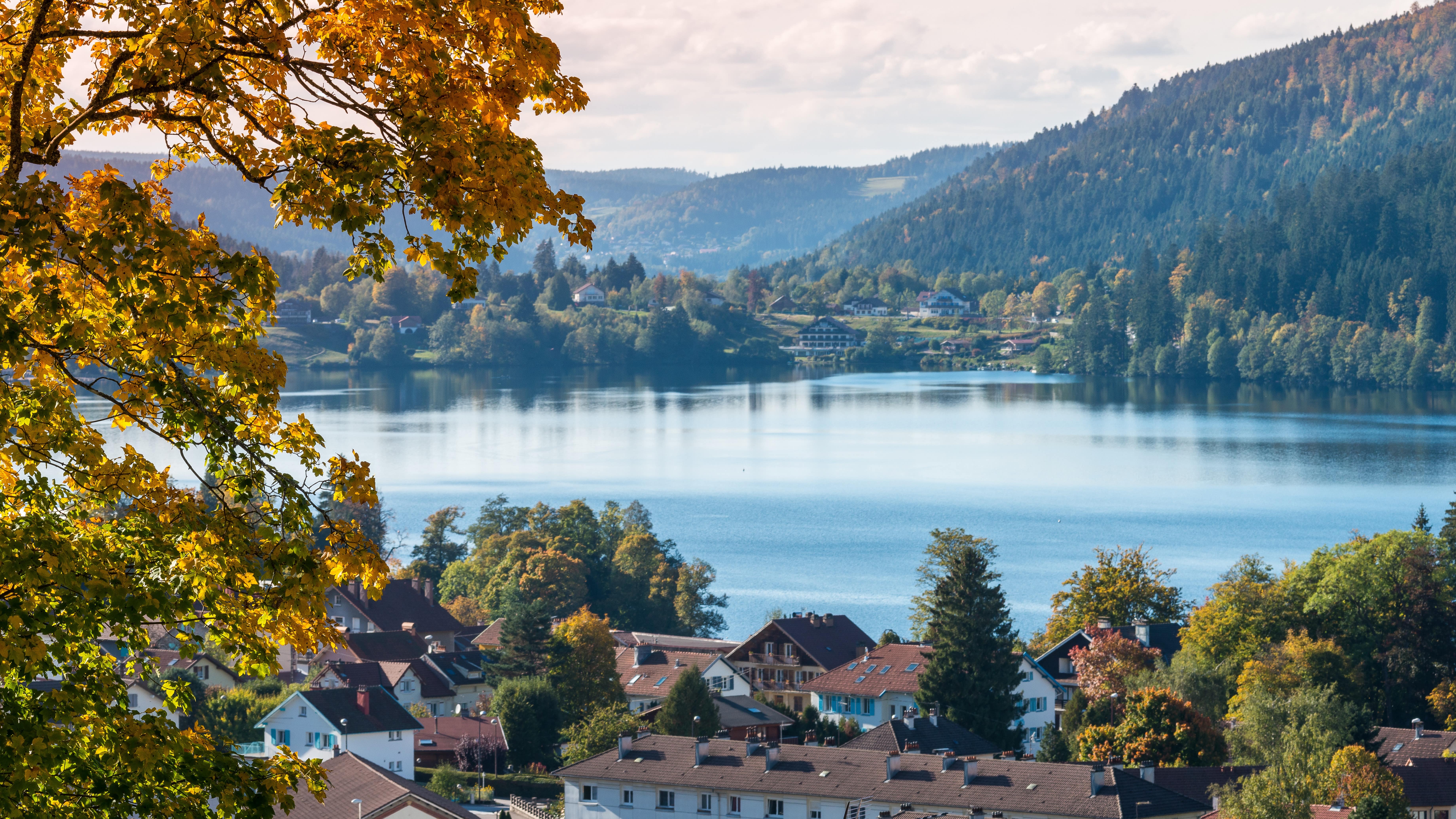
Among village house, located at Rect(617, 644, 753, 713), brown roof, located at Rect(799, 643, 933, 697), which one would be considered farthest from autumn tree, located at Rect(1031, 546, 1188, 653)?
village house, located at Rect(617, 644, 753, 713)

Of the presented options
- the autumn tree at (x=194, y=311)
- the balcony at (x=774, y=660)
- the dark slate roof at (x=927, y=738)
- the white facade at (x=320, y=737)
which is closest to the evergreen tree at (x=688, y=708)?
the dark slate roof at (x=927, y=738)

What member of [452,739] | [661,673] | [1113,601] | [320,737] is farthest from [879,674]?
[320,737]

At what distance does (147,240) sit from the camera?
20.9 feet

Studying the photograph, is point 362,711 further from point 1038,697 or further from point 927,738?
point 1038,697

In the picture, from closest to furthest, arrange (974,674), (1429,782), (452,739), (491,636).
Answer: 1. (1429,782)
2. (452,739)
3. (974,674)
4. (491,636)

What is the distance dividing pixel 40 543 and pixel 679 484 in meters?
114

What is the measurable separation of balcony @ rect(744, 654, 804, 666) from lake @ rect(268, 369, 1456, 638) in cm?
1100

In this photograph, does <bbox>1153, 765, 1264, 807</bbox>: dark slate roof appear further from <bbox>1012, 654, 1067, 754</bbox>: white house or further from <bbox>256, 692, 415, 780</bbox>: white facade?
<bbox>256, 692, 415, 780</bbox>: white facade

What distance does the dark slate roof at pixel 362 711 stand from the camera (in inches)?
1879

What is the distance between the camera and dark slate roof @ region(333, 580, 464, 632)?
232 feet

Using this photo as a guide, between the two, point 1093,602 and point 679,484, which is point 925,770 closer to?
point 1093,602

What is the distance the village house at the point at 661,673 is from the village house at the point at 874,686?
3129mm

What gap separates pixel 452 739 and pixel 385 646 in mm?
14896

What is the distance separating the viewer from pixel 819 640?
2496 inches
